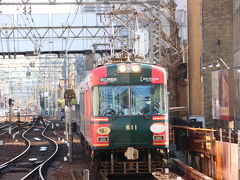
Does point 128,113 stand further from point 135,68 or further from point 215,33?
point 215,33

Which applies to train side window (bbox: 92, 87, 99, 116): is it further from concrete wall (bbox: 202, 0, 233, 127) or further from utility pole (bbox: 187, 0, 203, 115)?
utility pole (bbox: 187, 0, 203, 115)

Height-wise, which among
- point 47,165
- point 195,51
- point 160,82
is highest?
point 195,51

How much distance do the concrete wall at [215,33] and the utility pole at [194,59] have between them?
7.02 feet

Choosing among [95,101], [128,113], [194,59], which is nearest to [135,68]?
[128,113]

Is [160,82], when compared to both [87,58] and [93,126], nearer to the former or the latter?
[93,126]

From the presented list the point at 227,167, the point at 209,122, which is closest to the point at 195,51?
the point at 209,122

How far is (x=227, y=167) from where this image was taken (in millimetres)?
11867

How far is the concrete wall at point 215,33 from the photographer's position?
27.0 metres

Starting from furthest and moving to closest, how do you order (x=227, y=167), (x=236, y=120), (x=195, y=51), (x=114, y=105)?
(x=195, y=51)
(x=236, y=120)
(x=114, y=105)
(x=227, y=167)

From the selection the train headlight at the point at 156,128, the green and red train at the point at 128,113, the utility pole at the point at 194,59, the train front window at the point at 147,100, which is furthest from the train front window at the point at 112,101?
the utility pole at the point at 194,59

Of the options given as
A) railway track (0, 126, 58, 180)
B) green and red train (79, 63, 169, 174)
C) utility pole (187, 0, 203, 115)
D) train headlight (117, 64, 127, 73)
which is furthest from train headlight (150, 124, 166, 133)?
utility pole (187, 0, 203, 115)

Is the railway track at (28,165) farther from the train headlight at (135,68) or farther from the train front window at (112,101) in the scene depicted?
the train headlight at (135,68)

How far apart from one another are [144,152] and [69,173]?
3.10m

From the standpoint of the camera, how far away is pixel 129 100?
13.3 meters
